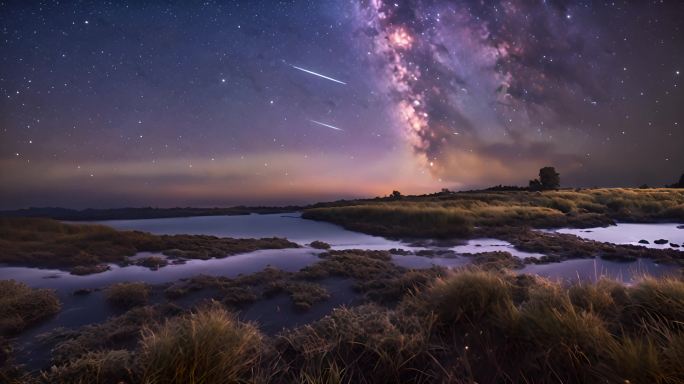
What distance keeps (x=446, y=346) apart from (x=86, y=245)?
1748 cm

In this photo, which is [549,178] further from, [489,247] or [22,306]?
[22,306]

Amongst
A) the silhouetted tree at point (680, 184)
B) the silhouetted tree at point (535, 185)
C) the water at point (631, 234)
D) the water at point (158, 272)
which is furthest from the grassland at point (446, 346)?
the silhouetted tree at point (680, 184)

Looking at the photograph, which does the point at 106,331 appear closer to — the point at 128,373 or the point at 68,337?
the point at 68,337

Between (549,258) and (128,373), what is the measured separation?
1617cm

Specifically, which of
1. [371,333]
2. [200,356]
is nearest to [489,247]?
[371,333]

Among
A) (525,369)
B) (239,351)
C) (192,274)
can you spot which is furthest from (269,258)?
(525,369)

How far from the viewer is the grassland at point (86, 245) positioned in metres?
14.3

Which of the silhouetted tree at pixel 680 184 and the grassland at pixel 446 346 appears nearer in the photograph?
the grassland at pixel 446 346

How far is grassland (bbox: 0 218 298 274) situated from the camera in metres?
14.3

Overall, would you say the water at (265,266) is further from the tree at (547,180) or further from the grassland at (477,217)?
the tree at (547,180)

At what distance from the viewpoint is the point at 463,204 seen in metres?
41.1

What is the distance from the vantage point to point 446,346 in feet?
17.3

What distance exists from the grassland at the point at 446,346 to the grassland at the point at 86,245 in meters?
9.49

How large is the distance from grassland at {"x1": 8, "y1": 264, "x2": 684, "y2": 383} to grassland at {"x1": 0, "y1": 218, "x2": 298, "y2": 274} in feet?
31.1
